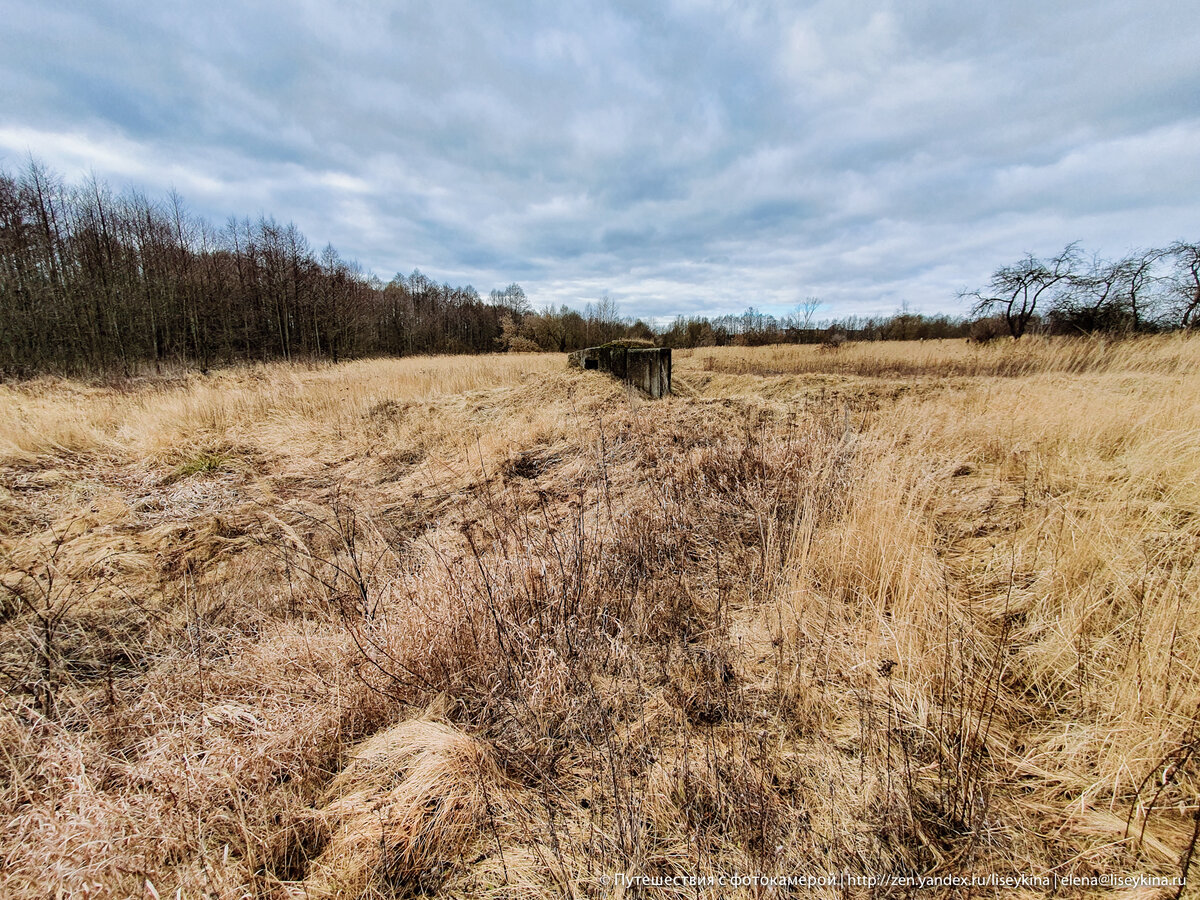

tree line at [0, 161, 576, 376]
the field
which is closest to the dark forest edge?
tree line at [0, 161, 576, 376]

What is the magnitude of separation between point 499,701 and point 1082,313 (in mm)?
18065

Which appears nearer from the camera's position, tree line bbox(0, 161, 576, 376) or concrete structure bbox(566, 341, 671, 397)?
concrete structure bbox(566, 341, 671, 397)

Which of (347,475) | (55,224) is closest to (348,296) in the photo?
(55,224)

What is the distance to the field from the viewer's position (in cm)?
125

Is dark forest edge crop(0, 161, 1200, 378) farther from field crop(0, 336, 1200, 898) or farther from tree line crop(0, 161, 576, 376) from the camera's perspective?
field crop(0, 336, 1200, 898)

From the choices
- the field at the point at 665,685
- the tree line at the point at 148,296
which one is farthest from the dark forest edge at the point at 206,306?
the field at the point at 665,685

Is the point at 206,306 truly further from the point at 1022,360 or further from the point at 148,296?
the point at 1022,360

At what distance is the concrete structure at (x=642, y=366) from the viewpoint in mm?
6980

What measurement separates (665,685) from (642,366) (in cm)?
580

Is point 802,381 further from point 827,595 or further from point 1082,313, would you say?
point 1082,313

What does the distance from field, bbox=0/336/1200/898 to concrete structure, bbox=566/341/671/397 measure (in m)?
3.21

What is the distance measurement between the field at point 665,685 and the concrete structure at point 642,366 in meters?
3.21

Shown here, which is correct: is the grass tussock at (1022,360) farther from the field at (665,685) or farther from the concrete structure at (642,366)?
the field at (665,685)

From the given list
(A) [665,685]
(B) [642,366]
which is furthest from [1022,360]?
(A) [665,685]
